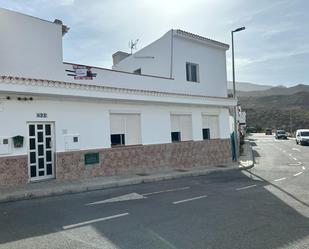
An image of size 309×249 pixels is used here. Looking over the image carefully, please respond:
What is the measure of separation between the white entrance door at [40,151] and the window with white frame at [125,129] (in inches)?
118

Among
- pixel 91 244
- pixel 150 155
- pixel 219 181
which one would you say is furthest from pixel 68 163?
pixel 91 244

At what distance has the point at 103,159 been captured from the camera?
527 inches

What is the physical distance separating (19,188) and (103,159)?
12.9 feet

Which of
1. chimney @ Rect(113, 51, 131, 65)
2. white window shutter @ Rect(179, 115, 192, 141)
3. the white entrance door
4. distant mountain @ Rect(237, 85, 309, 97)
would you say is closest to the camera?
the white entrance door

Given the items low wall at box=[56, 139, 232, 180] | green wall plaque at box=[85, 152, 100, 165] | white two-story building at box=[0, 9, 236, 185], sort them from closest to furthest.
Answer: white two-story building at box=[0, 9, 236, 185] → low wall at box=[56, 139, 232, 180] → green wall plaque at box=[85, 152, 100, 165]

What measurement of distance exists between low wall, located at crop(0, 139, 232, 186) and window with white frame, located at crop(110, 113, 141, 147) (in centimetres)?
41

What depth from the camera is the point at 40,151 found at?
11781 millimetres

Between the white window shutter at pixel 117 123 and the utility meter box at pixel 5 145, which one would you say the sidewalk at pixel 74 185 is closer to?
the utility meter box at pixel 5 145

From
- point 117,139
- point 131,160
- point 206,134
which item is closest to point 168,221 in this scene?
point 131,160

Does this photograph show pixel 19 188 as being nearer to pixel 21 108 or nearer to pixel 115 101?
pixel 21 108

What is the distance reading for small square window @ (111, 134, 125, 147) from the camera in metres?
14.1

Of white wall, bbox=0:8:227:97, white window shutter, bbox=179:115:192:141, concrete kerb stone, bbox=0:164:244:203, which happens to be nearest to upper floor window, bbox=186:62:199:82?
white wall, bbox=0:8:227:97

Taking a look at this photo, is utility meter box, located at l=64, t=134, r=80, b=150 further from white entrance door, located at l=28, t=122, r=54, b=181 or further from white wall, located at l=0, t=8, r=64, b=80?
white wall, located at l=0, t=8, r=64, b=80

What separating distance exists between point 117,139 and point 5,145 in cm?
505
